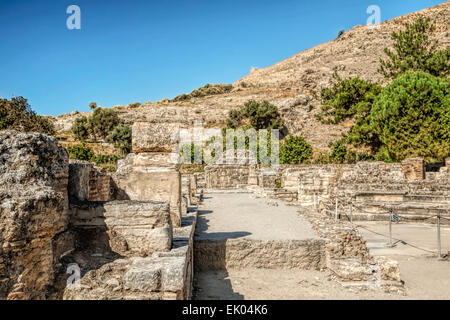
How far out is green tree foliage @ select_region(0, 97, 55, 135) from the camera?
17922 mm

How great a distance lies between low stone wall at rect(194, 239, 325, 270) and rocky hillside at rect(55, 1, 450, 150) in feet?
127

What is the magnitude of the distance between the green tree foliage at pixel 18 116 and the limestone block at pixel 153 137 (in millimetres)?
15789

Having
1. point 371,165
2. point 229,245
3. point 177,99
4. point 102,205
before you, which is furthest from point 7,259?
point 177,99

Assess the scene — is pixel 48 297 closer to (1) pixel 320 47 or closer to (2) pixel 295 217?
(2) pixel 295 217

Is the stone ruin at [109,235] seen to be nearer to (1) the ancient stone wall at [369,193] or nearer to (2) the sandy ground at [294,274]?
(2) the sandy ground at [294,274]

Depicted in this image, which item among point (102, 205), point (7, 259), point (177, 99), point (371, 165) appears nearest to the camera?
point (7, 259)

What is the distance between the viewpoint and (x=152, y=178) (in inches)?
194

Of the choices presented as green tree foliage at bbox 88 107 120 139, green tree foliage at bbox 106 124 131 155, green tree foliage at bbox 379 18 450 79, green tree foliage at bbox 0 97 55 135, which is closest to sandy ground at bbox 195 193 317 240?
green tree foliage at bbox 0 97 55 135

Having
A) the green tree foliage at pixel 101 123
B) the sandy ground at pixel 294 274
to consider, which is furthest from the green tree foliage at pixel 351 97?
the green tree foliage at pixel 101 123

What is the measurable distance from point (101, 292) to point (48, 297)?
0.41 meters

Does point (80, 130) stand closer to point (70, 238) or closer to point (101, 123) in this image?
point (101, 123)

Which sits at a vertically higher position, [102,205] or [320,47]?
[320,47]

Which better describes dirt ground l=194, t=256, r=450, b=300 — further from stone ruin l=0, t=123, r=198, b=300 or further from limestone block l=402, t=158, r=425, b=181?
limestone block l=402, t=158, r=425, b=181
